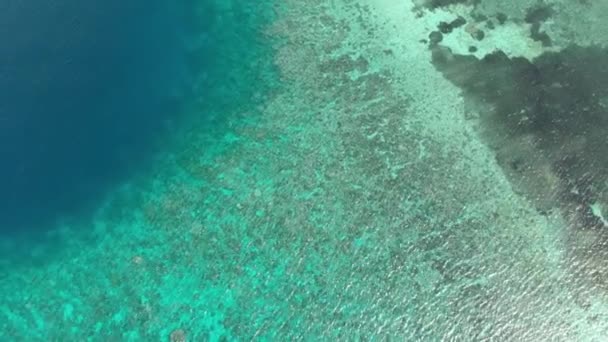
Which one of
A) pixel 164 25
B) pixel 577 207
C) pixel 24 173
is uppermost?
pixel 164 25

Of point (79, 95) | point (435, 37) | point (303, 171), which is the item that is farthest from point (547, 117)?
point (79, 95)

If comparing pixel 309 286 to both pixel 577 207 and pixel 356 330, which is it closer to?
pixel 356 330

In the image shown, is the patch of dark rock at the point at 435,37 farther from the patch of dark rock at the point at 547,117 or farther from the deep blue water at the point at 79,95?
the deep blue water at the point at 79,95

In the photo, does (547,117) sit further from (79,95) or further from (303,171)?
(79,95)

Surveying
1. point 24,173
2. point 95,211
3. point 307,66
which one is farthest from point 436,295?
point 24,173

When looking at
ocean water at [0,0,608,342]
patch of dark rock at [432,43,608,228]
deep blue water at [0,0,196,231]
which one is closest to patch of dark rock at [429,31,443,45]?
ocean water at [0,0,608,342]

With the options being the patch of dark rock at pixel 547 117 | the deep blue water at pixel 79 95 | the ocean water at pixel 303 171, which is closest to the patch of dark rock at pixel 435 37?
the ocean water at pixel 303 171
